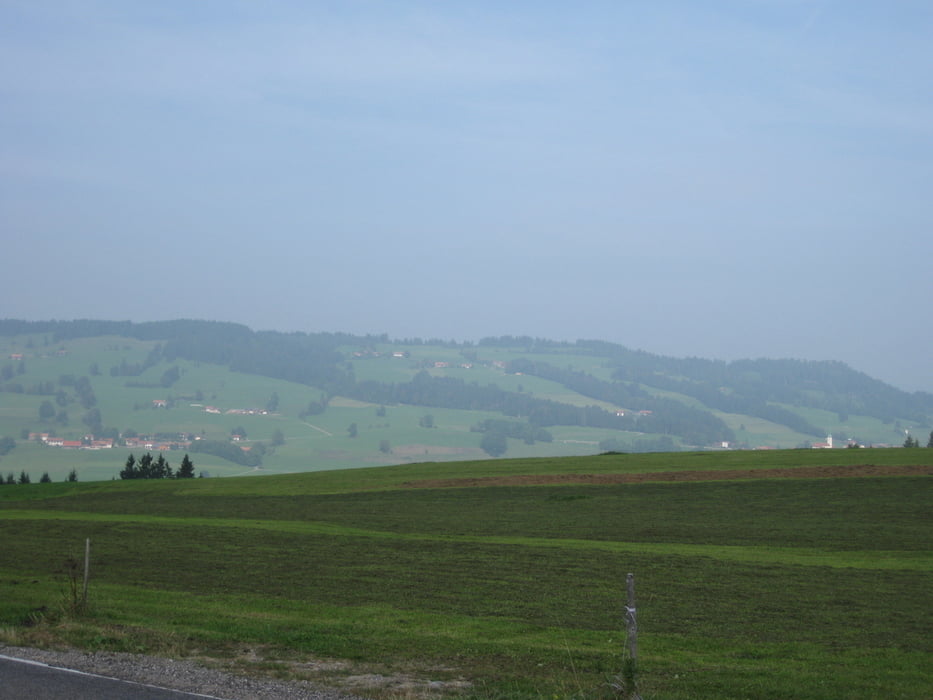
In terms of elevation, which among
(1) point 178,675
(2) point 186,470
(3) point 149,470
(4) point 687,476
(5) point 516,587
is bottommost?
(3) point 149,470

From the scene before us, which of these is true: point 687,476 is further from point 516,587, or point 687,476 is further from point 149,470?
point 149,470

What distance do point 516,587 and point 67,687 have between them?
40.1 feet

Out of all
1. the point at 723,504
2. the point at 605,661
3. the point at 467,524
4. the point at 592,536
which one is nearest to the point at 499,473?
the point at 723,504

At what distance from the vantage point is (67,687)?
10.4 meters

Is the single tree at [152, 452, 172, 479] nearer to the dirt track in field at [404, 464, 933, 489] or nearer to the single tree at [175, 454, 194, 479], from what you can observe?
the single tree at [175, 454, 194, 479]

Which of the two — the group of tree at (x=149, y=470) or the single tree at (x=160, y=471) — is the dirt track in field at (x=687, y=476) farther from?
the single tree at (x=160, y=471)

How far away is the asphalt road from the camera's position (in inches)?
395

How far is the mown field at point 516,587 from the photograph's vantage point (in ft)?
41.1

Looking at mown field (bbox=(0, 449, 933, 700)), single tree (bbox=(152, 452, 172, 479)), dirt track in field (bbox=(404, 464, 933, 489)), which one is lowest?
single tree (bbox=(152, 452, 172, 479))

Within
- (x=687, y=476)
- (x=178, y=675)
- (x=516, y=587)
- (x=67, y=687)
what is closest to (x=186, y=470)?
(x=687, y=476)

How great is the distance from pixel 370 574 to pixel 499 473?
41.9 meters

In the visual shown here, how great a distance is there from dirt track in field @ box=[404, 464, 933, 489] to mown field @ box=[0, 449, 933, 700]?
9.55 feet

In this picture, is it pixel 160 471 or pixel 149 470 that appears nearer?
pixel 149 470

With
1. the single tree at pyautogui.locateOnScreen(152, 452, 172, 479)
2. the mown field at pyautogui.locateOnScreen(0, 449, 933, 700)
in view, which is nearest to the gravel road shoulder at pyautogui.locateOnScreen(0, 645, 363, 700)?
the mown field at pyautogui.locateOnScreen(0, 449, 933, 700)
